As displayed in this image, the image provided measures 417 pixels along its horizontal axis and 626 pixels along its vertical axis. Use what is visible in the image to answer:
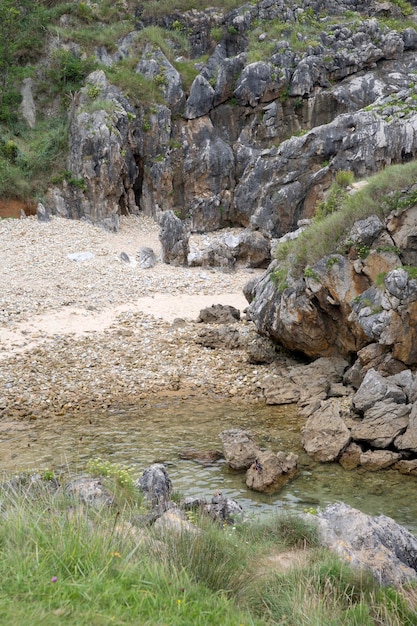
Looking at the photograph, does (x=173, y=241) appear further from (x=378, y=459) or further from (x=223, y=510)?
(x=223, y=510)

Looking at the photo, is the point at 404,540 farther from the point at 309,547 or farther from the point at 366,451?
the point at 366,451

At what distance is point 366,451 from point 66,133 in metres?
24.4

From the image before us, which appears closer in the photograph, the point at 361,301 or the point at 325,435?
the point at 325,435

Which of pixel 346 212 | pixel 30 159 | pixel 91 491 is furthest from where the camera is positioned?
pixel 30 159

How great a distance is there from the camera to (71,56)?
3150cm

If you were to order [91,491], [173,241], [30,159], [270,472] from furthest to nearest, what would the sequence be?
[30,159]
[173,241]
[270,472]
[91,491]

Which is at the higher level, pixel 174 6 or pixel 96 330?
pixel 174 6

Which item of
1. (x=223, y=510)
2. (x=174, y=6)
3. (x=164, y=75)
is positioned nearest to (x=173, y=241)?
(x=164, y=75)

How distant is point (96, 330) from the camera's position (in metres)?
16.0

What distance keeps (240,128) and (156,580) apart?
29087 millimetres

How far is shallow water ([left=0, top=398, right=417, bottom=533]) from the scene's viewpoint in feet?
26.2

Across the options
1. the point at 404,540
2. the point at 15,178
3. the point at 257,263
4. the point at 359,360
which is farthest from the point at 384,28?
the point at 404,540

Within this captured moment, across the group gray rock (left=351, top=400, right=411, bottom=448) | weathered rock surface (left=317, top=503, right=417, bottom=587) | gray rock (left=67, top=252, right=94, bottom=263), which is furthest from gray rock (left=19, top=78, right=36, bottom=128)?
weathered rock surface (left=317, top=503, right=417, bottom=587)

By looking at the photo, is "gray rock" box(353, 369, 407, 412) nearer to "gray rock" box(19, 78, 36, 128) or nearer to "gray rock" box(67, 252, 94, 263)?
"gray rock" box(67, 252, 94, 263)
